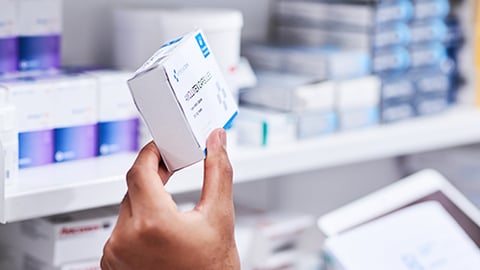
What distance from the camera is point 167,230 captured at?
0.81m

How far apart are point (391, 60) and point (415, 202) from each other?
262 mm

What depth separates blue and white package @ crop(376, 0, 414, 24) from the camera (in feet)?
4.81

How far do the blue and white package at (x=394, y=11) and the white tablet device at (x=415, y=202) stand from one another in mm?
271

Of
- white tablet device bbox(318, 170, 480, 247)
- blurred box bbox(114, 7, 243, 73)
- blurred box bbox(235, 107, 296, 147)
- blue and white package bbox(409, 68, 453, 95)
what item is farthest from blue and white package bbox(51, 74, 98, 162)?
blue and white package bbox(409, 68, 453, 95)

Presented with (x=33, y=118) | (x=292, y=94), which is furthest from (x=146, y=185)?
(x=292, y=94)

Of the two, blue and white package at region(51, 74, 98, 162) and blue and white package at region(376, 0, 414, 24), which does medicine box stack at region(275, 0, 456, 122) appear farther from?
blue and white package at region(51, 74, 98, 162)

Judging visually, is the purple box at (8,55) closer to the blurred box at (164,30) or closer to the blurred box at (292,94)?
the blurred box at (164,30)

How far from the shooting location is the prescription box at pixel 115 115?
1.19 meters

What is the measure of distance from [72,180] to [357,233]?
45cm

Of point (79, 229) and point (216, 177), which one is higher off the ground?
point (216, 177)

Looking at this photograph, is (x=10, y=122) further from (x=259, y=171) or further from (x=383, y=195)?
(x=383, y=195)

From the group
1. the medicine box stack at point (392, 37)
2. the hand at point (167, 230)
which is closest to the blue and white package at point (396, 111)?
the medicine box stack at point (392, 37)

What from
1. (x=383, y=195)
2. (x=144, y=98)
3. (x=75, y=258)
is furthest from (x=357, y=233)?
(x=144, y=98)

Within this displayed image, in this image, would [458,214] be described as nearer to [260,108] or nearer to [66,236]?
[260,108]
